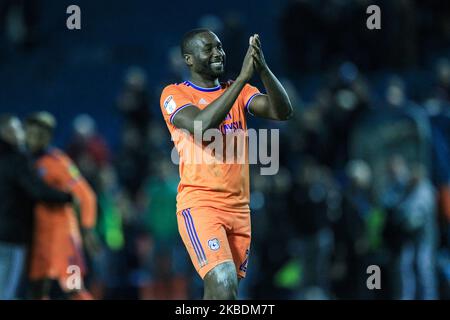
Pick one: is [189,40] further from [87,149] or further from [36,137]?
[87,149]

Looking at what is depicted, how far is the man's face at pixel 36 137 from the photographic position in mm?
9005

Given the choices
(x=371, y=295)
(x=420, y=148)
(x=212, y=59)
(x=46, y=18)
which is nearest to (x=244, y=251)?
(x=212, y=59)

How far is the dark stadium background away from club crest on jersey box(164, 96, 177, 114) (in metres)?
5.01

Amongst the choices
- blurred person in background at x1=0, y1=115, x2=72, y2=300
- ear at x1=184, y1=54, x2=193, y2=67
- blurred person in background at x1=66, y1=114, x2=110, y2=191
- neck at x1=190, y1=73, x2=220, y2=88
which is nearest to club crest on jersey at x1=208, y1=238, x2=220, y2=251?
neck at x1=190, y1=73, x2=220, y2=88

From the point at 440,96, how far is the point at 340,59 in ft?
6.33

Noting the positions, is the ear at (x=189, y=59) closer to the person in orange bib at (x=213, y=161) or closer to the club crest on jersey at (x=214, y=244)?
the person in orange bib at (x=213, y=161)

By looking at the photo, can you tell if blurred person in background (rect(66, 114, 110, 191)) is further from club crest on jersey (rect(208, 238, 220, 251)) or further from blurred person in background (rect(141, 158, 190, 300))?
club crest on jersey (rect(208, 238, 220, 251))

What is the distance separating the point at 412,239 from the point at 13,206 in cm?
485

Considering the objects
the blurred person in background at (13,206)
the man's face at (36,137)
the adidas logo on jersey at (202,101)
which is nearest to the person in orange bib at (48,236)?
the man's face at (36,137)

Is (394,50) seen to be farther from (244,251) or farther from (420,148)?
(244,251)

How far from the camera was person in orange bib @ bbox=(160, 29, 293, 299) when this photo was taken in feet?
20.9

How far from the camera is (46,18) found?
53.9ft

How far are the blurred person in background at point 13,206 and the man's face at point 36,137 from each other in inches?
4.0

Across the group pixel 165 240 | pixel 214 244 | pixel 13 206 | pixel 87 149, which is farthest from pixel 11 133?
pixel 87 149
